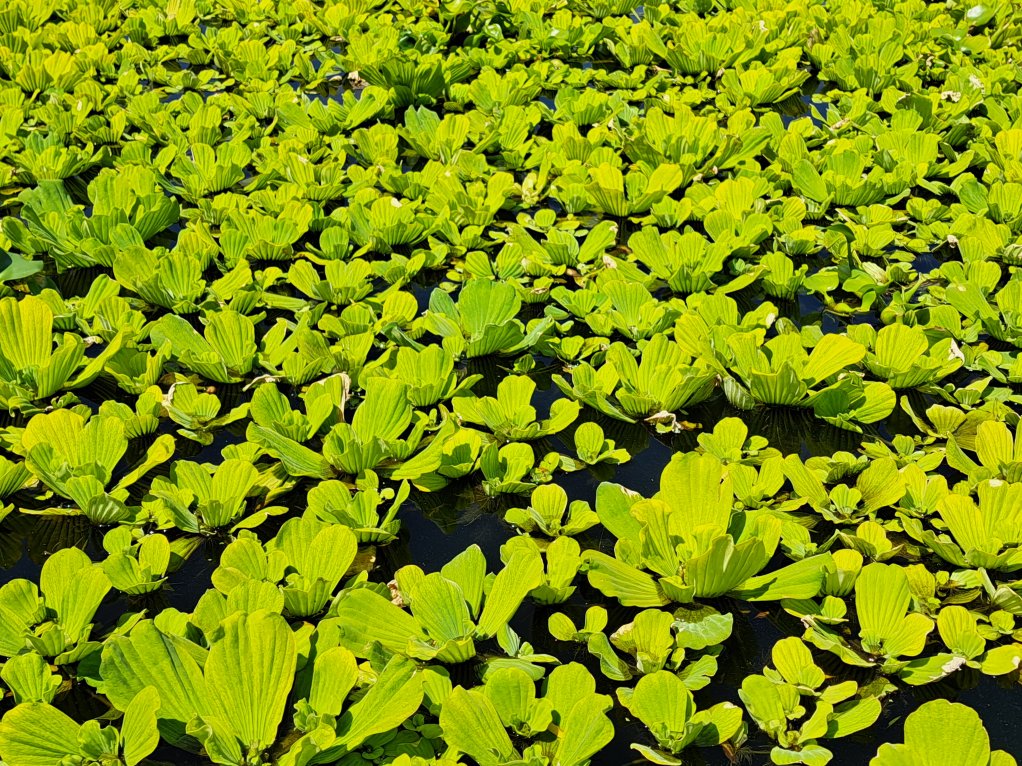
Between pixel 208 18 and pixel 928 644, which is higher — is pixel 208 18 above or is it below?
above

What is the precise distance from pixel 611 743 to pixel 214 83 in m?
3.17

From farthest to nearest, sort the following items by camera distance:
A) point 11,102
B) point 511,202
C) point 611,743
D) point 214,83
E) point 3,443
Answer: point 214,83 → point 11,102 → point 511,202 → point 3,443 → point 611,743

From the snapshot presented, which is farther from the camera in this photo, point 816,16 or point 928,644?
point 816,16

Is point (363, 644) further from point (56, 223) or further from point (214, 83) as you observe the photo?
point (214, 83)

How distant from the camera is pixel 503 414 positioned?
6.72 feet

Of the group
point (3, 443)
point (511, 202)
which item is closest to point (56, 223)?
point (3, 443)

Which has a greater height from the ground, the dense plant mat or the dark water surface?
the dense plant mat

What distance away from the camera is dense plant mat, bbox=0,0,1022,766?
56.6 inches

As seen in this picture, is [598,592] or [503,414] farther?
[503,414]

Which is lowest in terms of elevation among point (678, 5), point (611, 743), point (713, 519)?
point (611, 743)

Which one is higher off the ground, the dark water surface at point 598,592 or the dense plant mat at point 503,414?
the dense plant mat at point 503,414

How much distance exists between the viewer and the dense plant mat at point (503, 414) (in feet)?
4.71

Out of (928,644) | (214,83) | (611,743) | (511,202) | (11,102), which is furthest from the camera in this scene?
(214,83)

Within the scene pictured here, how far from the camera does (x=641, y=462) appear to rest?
2070 millimetres
